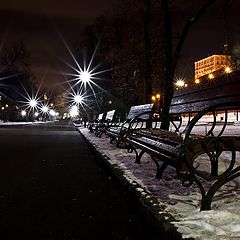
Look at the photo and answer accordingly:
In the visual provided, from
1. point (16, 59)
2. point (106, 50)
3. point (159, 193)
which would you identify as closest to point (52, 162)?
point (159, 193)

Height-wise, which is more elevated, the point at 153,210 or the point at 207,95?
the point at 207,95

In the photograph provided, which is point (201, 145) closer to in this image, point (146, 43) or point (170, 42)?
point (170, 42)

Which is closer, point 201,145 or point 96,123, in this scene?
point 201,145

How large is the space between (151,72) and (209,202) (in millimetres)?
13061

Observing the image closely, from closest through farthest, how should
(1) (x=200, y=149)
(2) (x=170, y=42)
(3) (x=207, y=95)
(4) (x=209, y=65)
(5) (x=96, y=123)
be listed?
(1) (x=200, y=149) < (3) (x=207, y=95) < (2) (x=170, y=42) < (5) (x=96, y=123) < (4) (x=209, y=65)

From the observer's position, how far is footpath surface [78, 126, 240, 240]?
303 centimetres

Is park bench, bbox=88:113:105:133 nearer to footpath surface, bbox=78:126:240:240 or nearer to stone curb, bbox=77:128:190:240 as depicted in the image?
footpath surface, bbox=78:126:240:240

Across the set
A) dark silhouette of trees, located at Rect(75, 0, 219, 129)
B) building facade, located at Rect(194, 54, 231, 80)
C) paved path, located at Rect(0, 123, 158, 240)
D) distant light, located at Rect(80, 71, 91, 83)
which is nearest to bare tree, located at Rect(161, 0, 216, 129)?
dark silhouette of trees, located at Rect(75, 0, 219, 129)

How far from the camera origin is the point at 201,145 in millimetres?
3854

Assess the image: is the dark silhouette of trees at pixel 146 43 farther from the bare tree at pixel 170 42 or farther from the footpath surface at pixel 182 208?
the footpath surface at pixel 182 208

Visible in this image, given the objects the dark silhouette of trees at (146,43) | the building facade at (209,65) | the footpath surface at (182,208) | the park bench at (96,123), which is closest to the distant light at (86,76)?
the dark silhouette of trees at (146,43)

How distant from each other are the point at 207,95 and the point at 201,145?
2.57 metres

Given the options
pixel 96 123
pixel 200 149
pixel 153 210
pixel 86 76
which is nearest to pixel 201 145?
pixel 200 149

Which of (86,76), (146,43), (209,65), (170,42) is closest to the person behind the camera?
(170,42)
